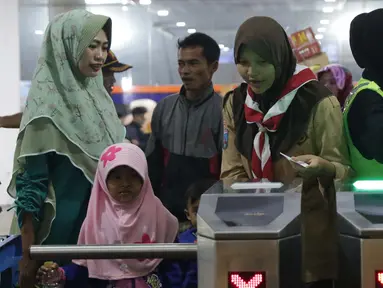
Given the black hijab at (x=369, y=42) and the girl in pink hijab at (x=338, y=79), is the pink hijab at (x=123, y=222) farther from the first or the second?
the girl in pink hijab at (x=338, y=79)

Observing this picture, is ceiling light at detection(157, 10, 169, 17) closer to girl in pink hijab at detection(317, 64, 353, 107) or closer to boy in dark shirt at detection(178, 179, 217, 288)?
girl in pink hijab at detection(317, 64, 353, 107)

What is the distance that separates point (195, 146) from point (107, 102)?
0.94 ft

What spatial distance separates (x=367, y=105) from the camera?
45.7 inches

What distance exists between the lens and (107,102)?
1.73 m

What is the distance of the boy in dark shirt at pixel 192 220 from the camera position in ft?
4.53

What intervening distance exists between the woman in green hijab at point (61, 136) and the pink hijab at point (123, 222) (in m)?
0.09

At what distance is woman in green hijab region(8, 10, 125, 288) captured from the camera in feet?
4.86

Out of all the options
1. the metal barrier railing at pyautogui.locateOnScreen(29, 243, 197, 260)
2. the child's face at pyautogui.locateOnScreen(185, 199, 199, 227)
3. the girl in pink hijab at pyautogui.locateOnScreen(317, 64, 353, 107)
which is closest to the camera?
the metal barrier railing at pyautogui.locateOnScreen(29, 243, 197, 260)

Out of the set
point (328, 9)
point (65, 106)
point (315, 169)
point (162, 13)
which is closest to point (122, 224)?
point (65, 106)

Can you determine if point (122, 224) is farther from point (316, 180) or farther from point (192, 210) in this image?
point (316, 180)

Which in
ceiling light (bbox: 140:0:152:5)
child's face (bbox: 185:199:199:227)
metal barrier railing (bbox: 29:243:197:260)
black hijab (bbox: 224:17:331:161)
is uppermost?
ceiling light (bbox: 140:0:152:5)

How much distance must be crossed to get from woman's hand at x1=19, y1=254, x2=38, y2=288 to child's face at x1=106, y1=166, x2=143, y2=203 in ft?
0.79

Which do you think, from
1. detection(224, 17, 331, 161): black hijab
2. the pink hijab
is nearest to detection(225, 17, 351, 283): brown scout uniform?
detection(224, 17, 331, 161): black hijab

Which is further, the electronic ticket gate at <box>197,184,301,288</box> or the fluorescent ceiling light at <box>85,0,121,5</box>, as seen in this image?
the fluorescent ceiling light at <box>85,0,121,5</box>
